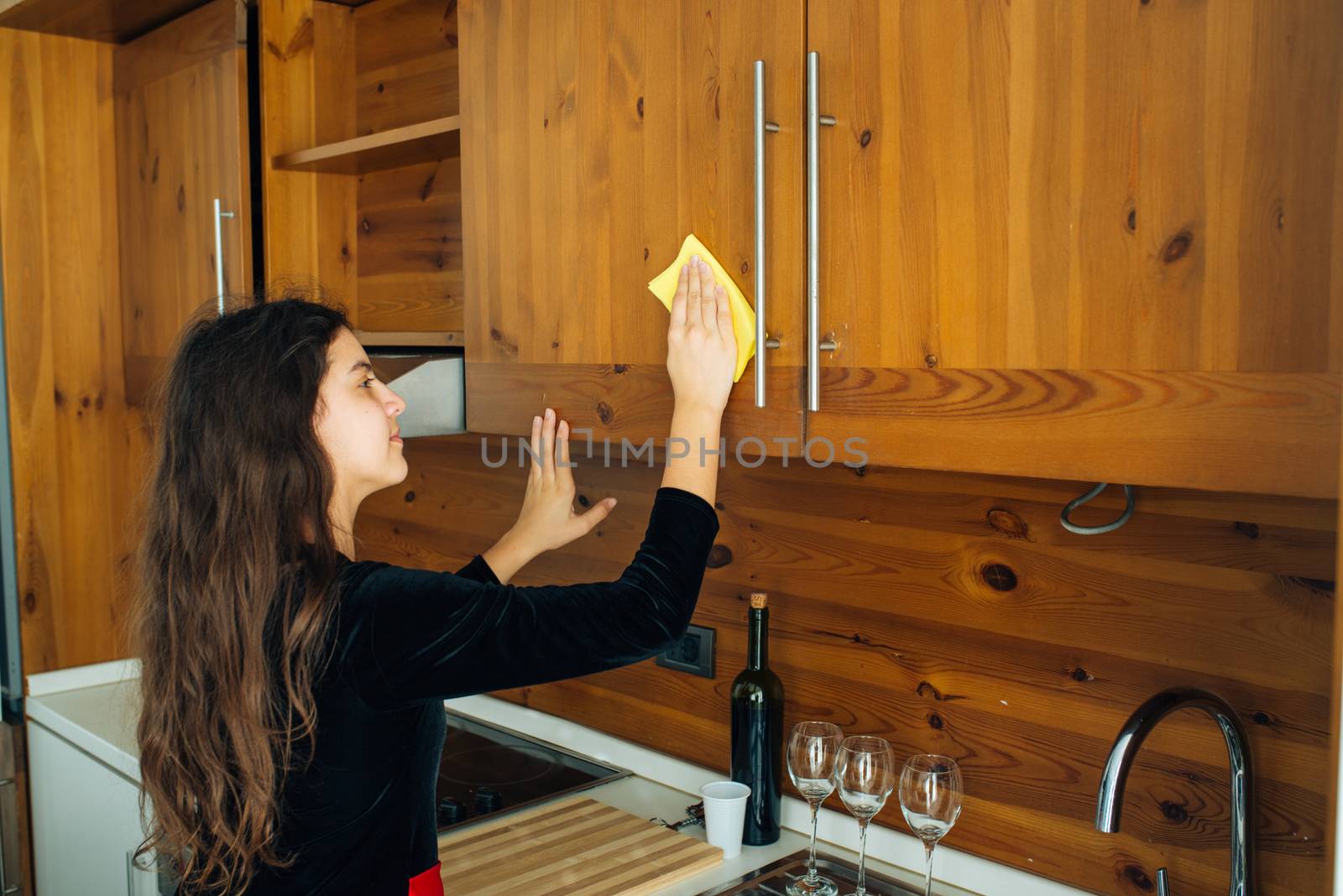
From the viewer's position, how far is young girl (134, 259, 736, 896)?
1122 mm

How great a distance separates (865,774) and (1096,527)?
0.40 meters

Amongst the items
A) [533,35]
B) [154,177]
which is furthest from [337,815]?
[154,177]

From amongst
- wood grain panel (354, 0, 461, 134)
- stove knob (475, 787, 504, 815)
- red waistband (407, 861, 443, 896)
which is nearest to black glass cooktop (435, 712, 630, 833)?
stove knob (475, 787, 504, 815)

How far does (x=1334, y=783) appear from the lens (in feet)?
2.67

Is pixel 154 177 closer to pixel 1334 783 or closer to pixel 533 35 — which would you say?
pixel 533 35

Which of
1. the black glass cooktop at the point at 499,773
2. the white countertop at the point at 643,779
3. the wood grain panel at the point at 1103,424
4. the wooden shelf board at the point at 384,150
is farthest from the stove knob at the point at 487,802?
the wooden shelf board at the point at 384,150

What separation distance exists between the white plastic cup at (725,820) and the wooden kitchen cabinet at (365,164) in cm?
92

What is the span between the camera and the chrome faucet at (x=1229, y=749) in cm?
110

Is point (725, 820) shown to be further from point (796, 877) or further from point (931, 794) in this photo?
point (931, 794)

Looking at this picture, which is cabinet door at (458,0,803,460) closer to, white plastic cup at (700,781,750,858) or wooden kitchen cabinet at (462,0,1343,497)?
wooden kitchen cabinet at (462,0,1343,497)

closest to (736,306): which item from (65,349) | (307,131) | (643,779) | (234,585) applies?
(234,585)

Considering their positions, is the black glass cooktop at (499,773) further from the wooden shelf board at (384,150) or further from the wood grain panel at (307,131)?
the wooden shelf board at (384,150)

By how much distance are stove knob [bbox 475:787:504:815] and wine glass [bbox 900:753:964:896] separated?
0.70 metres

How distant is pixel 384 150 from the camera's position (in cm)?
194
